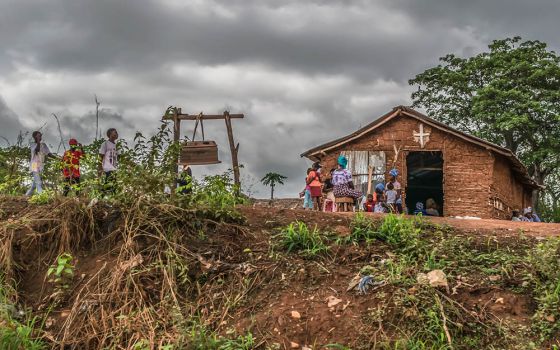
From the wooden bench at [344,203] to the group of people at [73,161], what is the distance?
12.8 feet

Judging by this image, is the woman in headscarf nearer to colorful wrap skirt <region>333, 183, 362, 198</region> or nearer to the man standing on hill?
colorful wrap skirt <region>333, 183, 362, 198</region>

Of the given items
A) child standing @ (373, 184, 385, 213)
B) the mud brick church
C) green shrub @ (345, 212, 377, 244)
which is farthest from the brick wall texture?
green shrub @ (345, 212, 377, 244)

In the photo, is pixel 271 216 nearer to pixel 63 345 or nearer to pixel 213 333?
pixel 213 333

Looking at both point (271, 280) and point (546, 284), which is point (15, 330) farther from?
point (546, 284)

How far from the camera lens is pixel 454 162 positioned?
16.5 meters

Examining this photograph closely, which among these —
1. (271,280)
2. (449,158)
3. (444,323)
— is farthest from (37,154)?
(449,158)

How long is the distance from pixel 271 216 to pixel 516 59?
2053 centimetres

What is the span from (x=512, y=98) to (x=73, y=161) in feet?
62.3

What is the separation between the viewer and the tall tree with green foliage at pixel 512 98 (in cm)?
2394

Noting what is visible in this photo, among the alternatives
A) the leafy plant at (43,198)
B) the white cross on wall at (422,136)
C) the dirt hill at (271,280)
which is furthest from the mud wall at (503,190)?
the leafy plant at (43,198)

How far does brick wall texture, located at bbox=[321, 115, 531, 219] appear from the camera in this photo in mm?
16172

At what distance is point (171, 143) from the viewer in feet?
23.4

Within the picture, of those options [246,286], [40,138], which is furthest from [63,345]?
[40,138]

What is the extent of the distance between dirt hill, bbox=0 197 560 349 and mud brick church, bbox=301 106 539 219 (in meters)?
9.06
